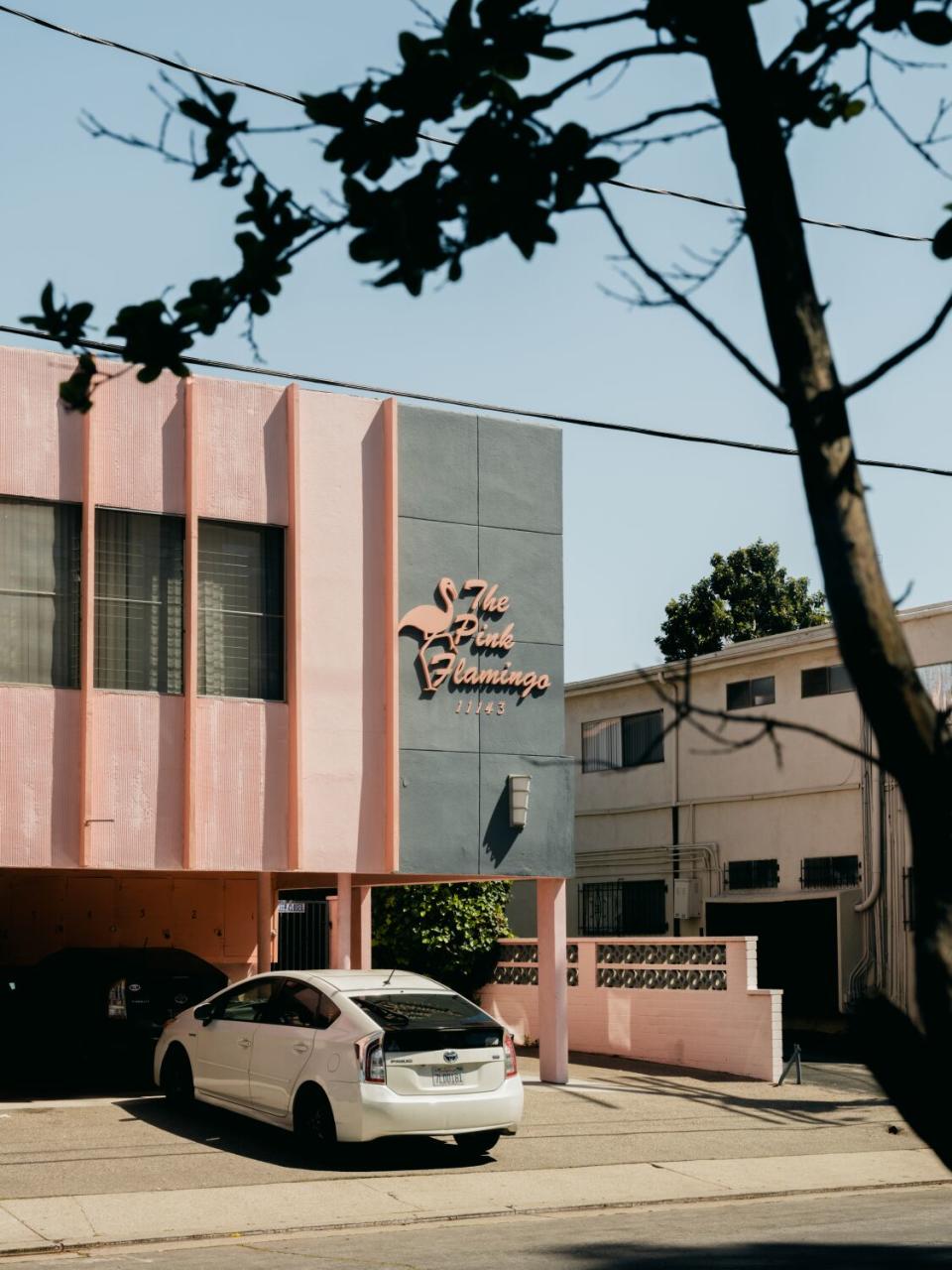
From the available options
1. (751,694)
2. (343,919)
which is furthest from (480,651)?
(751,694)

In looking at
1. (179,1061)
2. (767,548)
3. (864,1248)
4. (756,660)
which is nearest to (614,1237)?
(864,1248)

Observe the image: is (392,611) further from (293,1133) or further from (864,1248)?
(864,1248)

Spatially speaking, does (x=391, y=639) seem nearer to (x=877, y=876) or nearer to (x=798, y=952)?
(x=877, y=876)

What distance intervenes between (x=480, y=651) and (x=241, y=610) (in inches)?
111

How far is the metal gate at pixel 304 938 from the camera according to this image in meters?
30.0

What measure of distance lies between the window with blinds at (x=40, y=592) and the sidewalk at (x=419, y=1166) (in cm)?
446

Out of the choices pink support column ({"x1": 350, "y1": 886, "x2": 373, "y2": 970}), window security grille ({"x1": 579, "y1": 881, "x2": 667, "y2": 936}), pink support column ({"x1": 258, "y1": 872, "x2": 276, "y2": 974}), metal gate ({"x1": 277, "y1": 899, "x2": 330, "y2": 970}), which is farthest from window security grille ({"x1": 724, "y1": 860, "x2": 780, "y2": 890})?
pink support column ({"x1": 258, "y1": 872, "x2": 276, "y2": 974})

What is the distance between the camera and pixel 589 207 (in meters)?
4.40

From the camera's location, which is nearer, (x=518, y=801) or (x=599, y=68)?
(x=599, y=68)

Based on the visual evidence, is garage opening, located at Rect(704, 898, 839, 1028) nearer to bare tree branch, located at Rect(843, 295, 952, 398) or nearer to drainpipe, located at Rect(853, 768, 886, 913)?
drainpipe, located at Rect(853, 768, 886, 913)

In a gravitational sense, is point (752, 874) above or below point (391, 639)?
below

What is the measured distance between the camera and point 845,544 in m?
3.67

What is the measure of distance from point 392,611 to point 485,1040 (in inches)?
223

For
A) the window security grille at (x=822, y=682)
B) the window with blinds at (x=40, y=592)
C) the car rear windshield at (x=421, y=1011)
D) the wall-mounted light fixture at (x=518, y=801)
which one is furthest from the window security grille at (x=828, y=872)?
the window with blinds at (x=40, y=592)
